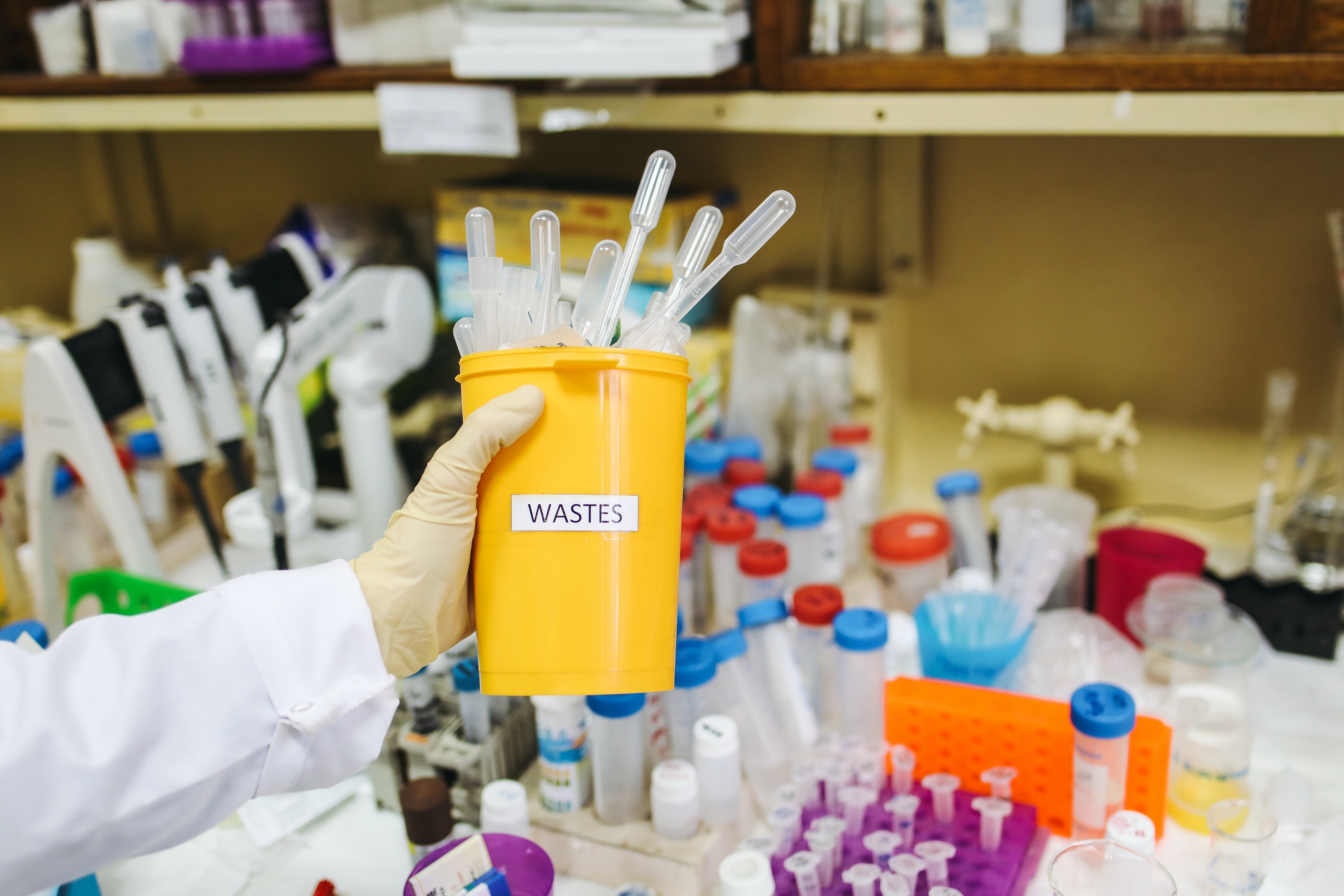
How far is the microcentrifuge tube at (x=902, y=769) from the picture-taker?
958mm

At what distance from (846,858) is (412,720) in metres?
0.47

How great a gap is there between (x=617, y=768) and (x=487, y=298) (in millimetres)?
495

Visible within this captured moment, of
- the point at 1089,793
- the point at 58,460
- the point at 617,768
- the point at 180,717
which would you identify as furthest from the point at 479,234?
the point at 58,460

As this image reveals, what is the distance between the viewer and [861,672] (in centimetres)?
105

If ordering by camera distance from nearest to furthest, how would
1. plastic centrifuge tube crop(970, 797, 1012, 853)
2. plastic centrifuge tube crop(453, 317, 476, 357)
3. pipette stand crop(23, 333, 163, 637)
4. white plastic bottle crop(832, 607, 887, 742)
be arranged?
plastic centrifuge tube crop(453, 317, 476, 357), plastic centrifuge tube crop(970, 797, 1012, 853), white plastic bottle crop(832, 607, 887, 742), pipette stand crop(23, 333, 163, 637)

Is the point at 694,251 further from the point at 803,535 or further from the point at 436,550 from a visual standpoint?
the point at 803,535

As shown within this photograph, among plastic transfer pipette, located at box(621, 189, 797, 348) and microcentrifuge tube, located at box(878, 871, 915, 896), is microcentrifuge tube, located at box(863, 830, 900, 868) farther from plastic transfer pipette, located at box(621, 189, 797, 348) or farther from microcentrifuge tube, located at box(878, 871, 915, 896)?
plastic transfer pipette, located at box(621, 189, 797, 348)

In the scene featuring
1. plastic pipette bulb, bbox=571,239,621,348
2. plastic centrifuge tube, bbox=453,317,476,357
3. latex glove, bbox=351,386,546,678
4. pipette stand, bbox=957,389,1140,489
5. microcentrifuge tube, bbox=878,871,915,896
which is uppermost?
plastic pipette bulb, bbox=571,239,621,348

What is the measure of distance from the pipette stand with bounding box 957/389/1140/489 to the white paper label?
2.47ft

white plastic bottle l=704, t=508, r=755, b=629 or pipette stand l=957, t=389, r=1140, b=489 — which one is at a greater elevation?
pipette stand l=957, t=389, r=1140, b=489

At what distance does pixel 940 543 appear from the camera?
1.32 meters

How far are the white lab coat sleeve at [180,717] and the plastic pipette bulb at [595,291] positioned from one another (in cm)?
27

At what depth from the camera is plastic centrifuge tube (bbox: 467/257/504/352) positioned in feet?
2.41

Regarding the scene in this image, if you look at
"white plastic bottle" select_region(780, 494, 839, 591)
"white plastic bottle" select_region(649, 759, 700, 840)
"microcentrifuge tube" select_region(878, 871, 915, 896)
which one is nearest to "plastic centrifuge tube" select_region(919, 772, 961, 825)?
"microcentrifuge tube" select_region(878, 871, 915, 896)
